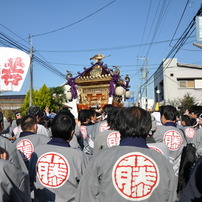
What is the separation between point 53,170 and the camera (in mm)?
2740

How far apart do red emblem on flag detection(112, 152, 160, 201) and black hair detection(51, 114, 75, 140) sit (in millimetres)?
1073

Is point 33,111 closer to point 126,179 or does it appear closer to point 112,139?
point 112,139

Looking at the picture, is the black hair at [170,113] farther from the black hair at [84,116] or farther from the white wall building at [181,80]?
the white wall building at [181,80]

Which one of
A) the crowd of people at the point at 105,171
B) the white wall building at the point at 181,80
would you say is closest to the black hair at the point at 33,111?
the crowd of people at the point at 105,171

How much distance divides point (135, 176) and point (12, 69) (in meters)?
6.27

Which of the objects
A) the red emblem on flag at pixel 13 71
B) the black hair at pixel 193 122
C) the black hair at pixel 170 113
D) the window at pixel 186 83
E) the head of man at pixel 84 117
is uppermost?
the window at pixel 186 83

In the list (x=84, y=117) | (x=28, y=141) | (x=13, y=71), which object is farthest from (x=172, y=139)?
(x=13, y=71)

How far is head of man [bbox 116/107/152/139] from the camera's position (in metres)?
2.22

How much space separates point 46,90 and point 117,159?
1268 inches

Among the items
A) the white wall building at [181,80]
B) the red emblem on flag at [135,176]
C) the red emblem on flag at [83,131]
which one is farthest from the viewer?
the white wall building at [181,80]

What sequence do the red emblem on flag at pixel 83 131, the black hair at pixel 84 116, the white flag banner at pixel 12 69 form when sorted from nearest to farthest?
the red emblem on flag at pixel 83 131
the black hair at pixel 84 116
the white flag banner at pixel 12 69

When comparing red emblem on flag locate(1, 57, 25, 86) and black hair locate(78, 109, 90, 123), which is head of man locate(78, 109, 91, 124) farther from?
red emblem on flag locate(1, 57, 25, 86)

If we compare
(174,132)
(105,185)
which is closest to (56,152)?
(105,185)

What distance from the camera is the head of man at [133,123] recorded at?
7.29ft
